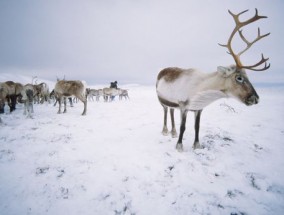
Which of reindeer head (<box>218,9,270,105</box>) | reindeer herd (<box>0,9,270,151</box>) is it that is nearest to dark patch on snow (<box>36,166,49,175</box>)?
reindeer herd (<box>0,9,270,151</box>)

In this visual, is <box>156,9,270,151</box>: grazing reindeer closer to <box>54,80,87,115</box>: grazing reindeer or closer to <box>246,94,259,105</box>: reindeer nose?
<box>246,94,259,105</box>: reindeer nose

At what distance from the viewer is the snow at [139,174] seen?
9.48ft

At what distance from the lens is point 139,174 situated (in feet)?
12.0

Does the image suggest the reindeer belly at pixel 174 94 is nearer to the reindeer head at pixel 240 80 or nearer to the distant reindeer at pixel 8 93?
the reindeer head at pixel 240 80

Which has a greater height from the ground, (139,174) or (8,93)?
(8,93)

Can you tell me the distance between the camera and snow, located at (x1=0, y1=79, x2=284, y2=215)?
2.89 metres

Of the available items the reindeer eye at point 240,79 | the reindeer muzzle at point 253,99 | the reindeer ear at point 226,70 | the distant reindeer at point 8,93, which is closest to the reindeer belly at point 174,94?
the reindeer ear at point 226,70

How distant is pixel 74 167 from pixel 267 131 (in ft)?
19.7

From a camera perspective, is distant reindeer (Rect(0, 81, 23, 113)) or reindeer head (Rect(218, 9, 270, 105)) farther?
distant reindeer (Rect(0, 81, 23, 113))

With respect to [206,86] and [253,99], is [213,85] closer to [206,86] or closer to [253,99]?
[206,86]

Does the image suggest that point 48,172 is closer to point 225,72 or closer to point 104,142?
point 104,142

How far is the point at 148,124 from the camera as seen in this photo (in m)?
7.70

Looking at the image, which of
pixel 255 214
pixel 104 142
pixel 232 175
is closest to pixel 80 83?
pixel 104 142

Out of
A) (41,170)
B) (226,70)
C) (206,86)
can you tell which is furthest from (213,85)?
(41,170)
